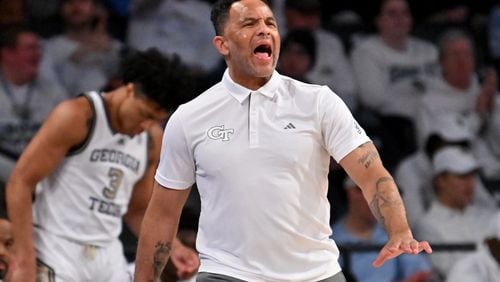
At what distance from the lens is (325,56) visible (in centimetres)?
768

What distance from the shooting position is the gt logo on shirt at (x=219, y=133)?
3.70m

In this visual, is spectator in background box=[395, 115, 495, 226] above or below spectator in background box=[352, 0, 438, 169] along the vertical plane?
below

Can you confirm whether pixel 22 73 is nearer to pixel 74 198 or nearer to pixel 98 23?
pixel 98 23

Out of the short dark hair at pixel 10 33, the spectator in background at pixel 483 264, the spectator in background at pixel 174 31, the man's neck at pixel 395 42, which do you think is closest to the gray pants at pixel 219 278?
the spectator in background at pixel 483 264

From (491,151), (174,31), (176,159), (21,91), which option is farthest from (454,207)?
(176,159)

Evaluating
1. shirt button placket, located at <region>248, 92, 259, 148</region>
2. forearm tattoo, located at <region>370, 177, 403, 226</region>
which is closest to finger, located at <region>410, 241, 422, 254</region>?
forearm tattoo, located at <region>370, 177, 403, 226</region>

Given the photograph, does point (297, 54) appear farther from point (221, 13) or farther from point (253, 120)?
point (253, 120)

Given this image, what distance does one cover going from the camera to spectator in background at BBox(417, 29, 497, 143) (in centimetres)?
780

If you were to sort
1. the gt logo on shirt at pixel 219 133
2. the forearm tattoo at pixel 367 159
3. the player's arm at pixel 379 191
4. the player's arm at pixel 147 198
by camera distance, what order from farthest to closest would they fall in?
the player's arm at pixel 147 198
the gt logo on shirt at pixel 219 133
the forearm tattoo at pixel 367 159
the player's arm at pixel 379 191

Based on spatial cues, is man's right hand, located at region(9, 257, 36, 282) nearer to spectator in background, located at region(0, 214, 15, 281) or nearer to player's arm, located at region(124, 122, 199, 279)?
spectator in background, located at region(0, 214, 15, 281)

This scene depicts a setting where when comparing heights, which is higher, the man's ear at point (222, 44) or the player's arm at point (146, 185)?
the man's ear at point (222, 44)

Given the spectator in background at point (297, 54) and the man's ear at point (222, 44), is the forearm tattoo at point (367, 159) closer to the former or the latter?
the man's ear at point (222, 44)

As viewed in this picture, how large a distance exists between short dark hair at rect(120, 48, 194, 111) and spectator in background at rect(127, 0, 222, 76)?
7.45ft

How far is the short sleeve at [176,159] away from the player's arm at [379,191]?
0.54 meters
